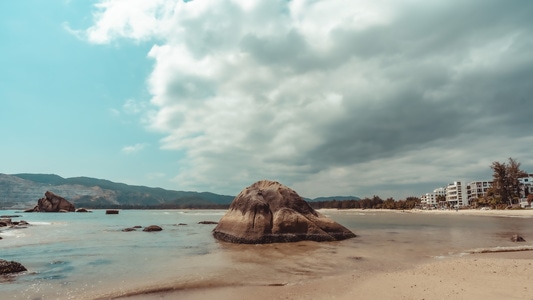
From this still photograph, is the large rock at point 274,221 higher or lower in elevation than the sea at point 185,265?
higher

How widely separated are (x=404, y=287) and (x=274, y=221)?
39.0 feet

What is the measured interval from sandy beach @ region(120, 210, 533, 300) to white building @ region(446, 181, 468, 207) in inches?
6316

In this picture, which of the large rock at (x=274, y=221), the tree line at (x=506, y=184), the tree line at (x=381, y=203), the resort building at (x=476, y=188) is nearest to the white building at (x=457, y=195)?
the resort building at (x=476, y=188)

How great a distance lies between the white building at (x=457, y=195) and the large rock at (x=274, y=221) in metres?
153

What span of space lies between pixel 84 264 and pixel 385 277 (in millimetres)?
12326

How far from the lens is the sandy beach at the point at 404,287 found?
7918 mm

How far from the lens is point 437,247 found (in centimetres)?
1766

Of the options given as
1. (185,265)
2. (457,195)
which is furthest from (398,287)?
(457,195)

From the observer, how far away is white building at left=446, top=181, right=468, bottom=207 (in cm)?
15188

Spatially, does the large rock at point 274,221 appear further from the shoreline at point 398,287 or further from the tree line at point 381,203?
the tree line at point 381,203

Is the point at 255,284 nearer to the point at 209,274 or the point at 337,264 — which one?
the point at 209,274

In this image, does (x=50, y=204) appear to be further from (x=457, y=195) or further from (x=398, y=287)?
(x=457, y=195)

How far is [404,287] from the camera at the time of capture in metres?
8.66

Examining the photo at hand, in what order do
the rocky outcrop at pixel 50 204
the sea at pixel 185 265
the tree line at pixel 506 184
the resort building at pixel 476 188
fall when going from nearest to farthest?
the sea at pixel 185 265 < the tree line at pixel 506 184 < the rocky outcrop at pixel 50 204 < the resort building at pixel 476 188
